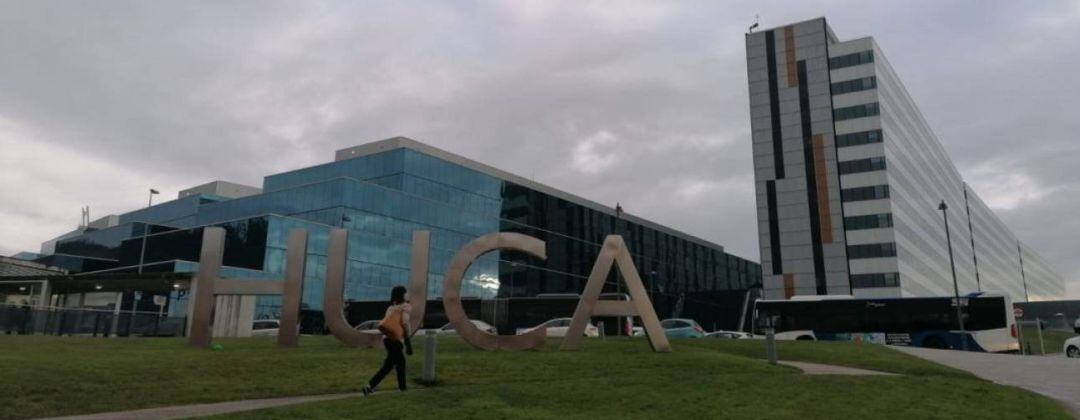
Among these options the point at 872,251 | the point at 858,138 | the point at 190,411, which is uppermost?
the point at 858,138

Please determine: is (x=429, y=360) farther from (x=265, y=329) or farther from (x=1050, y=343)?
(x=1050, y=343)

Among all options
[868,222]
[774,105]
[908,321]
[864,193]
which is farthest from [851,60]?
[908,321]

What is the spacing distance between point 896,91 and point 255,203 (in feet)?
229

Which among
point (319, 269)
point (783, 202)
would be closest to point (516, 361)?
point (319, 269)

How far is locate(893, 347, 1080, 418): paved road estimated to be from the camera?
14453mm

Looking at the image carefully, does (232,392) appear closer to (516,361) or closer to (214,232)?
(516,361)

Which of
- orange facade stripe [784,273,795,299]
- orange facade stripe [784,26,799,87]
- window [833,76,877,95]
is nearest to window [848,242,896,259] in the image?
orange facade stripe [784,273,795,299]

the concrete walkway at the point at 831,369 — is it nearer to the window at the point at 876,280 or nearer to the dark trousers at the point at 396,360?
the dark trousers at the point at 396,360

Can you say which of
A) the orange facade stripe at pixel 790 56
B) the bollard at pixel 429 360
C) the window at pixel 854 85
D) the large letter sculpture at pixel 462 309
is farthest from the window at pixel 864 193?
the bollard at pixel 429 360

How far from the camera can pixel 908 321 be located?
3628cm

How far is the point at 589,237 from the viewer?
90500 mm

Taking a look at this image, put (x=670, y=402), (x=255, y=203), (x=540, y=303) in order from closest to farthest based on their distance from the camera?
(x=670, y=402)
(x=540, y=303)
(x=255, y=203)

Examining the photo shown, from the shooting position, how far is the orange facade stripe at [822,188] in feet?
223

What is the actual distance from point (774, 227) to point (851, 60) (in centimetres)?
1862
